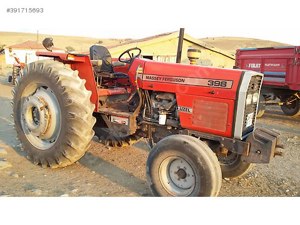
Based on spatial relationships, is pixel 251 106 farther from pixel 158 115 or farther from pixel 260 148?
pixel 158 115

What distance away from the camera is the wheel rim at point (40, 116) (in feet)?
13.9

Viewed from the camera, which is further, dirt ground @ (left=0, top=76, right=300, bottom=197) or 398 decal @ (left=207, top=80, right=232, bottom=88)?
dirt ground @ (left=0, top=76, right=300, bottom=197)

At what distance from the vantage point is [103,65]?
5.01m

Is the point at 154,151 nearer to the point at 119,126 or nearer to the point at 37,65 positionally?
the point at 119,126

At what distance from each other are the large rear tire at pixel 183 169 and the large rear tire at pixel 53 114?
1156 millimetres

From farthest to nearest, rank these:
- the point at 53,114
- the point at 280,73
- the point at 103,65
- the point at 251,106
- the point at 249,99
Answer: the point at 280,73, the point at 103,65, the point at 53,114, the point at 251,106, the point at 249,99

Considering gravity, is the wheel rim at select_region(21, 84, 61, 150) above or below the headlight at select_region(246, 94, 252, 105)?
below

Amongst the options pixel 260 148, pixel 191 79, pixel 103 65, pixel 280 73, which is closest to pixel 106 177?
pixel 191 79

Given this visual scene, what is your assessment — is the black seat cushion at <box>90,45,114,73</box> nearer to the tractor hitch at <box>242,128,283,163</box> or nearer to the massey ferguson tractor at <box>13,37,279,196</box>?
the massey ferguson tractor at <box>13,37,279,196</box>

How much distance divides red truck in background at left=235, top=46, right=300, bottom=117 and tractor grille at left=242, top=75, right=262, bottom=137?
5445 millimetres

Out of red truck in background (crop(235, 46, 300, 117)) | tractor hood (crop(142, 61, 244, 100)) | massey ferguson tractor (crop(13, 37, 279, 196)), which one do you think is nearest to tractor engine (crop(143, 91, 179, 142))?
massey ferguson tractor (crop(13, 37, 279, 196))

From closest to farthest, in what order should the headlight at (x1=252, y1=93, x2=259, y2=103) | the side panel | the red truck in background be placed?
the side panel
the headlight at (x1=252, y1=93, x2=259, y2=103)
the red truck in background

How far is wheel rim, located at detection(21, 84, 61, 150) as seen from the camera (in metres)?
4.24

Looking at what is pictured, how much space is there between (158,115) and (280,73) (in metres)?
6.92
